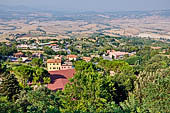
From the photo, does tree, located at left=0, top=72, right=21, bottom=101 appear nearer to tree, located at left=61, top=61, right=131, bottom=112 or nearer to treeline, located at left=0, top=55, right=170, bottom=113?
treeline, located at left=0, top=55, right=170, bottom=113

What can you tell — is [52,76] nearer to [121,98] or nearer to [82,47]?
[121,98]

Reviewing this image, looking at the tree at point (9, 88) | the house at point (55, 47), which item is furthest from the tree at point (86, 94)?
the house at point (55, 47)

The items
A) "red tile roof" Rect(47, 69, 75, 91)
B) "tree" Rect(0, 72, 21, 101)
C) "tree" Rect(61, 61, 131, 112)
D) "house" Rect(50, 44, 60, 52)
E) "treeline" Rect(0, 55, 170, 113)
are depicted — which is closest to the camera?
"treeline" Rect(0, 55, 170, 113)

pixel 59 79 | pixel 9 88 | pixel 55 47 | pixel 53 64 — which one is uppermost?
pixel 9 88

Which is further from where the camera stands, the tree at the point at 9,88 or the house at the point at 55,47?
the house at the point at 55,47

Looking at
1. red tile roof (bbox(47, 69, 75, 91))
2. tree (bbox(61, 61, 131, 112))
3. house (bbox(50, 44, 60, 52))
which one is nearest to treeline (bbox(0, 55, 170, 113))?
tree (bbox(61, 61, 131, 112))

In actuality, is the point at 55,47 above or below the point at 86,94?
below

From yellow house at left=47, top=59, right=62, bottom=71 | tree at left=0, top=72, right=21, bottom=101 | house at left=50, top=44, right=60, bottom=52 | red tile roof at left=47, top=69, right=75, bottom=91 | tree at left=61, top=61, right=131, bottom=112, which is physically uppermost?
tree at left=61, top=61, right=131, bottom=112

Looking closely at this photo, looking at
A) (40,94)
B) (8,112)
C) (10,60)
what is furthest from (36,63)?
(8,112)

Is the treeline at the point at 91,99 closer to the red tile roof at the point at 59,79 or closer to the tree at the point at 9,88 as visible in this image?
the tree at the point at 9,88

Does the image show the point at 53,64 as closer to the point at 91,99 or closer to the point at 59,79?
the point at 59,79

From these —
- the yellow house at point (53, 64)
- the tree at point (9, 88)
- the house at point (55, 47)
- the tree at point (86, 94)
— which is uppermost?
the tree at point (86, 94)

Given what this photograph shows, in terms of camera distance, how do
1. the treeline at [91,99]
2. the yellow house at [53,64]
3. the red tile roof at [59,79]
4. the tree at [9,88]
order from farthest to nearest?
the yellow house at [53,64], the red tile roof at [59,79], the tree at [9,88], the treeline at [91,99]

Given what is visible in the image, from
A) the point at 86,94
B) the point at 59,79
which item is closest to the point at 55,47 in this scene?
the point at 59,79
